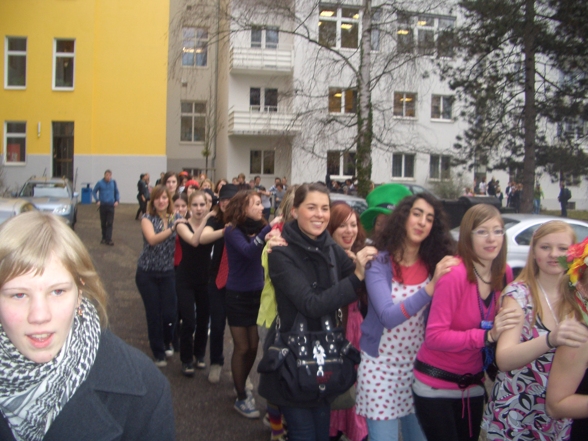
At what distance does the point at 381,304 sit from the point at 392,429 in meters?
0.79

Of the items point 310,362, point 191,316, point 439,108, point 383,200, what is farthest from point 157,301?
point 439,108

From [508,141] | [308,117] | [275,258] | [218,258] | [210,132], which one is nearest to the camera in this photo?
[275,258]

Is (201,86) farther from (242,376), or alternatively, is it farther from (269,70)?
(242,376)

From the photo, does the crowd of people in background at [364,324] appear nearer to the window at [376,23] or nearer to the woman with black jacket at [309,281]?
the woman with black jacket at [309,281]

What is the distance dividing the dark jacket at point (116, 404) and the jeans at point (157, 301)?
423 cm

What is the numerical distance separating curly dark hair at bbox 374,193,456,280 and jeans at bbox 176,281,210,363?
293 cm

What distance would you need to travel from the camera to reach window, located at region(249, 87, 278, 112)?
32.7 metres

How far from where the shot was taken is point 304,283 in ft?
10.7

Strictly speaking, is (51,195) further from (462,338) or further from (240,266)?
(462,338)

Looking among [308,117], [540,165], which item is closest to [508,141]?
[540,165]

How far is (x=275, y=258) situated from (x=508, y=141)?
16572 millimetres

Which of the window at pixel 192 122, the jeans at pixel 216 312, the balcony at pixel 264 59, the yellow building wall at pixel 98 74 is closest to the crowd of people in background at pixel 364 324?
the jeans at pixel 216 312

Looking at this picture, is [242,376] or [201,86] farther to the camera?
[201,86]

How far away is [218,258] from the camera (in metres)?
5.70
